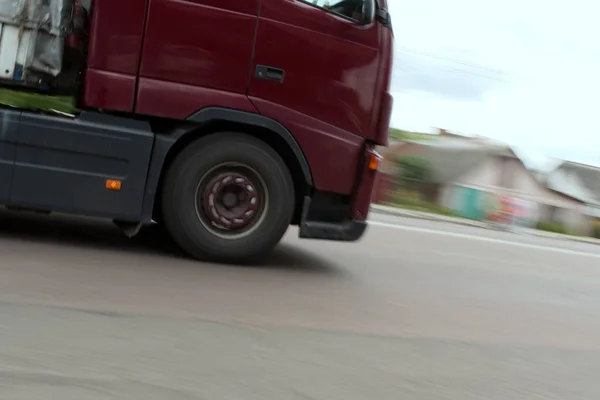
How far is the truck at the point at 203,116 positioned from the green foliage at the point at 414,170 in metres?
22.9

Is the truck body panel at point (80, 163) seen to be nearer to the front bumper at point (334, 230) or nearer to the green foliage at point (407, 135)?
the front bumper at point (334, 230)

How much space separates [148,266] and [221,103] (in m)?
1.50

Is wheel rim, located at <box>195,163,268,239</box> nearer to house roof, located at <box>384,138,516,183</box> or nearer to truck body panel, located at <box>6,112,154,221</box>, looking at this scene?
truck body panel, located at <box>6,112,154,221</box>

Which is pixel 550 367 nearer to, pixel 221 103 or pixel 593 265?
pixel 221 103

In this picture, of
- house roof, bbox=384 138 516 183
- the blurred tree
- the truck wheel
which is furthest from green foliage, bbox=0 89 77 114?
house roof, bbox=384 138 516 183

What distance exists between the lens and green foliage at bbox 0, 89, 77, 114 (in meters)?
5.41

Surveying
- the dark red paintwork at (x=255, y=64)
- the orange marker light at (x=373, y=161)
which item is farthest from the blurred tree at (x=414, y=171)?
the dark red paintwork at (x=255, y=64)

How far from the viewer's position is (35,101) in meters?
5.47

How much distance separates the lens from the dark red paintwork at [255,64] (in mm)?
5496

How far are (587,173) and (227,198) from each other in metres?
48.4

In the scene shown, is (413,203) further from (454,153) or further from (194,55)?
(194,55)

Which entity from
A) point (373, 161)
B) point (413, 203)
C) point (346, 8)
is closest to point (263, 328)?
point (373, 161)

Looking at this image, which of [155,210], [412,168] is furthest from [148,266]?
[412,168]

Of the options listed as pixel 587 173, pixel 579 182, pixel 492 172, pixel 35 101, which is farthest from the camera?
pixel 587 173
